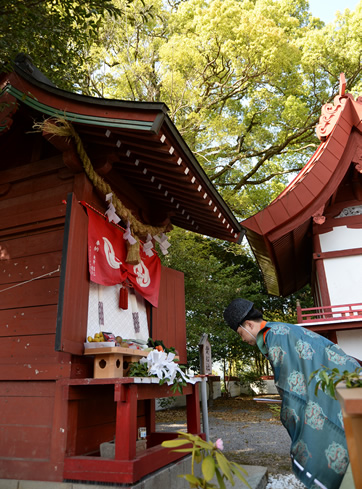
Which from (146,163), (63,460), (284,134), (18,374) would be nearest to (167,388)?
(63,460)

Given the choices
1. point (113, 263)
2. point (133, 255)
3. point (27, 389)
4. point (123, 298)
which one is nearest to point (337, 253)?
point (133, 255)

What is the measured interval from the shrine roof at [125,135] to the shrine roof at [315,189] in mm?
2236

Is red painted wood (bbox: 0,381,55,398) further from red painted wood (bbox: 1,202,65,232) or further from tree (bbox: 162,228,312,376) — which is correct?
tree (bbox: 162,228,312,376)

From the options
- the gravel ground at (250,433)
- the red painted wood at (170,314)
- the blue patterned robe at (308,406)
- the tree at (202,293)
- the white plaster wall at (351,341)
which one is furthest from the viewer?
the tree at (202,293)

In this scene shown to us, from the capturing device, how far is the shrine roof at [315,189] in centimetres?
721

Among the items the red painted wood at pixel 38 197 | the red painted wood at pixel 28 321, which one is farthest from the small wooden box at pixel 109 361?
the red painted wood at pixel 38 197

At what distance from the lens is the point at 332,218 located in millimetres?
7891

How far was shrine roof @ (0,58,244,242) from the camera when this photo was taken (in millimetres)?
3510

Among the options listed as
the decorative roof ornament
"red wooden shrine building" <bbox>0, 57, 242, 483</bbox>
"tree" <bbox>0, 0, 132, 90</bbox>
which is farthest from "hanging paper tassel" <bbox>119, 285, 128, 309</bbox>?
the decorative roof ornament

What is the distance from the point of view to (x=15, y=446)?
11.5ft

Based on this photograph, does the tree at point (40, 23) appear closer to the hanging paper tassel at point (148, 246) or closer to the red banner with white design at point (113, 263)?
the red banner with white design at point (113, 263)

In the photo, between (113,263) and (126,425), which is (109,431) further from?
(113,263)

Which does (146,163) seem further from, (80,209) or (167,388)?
(167,388)

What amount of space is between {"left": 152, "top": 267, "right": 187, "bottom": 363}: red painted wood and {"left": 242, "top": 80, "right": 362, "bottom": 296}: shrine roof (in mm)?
2192
